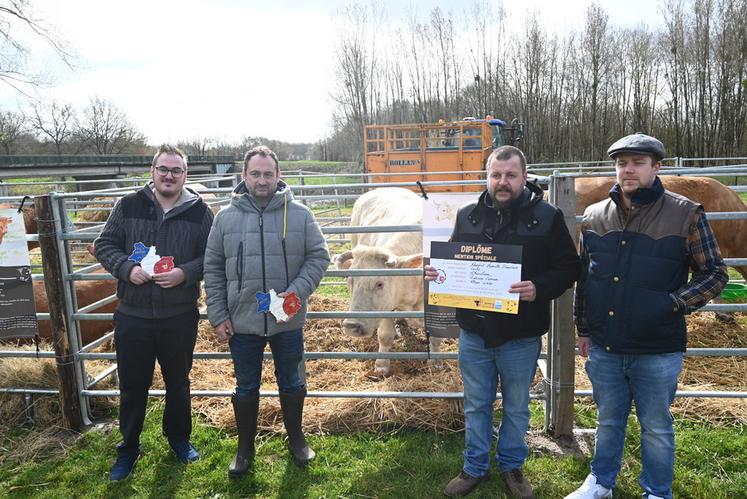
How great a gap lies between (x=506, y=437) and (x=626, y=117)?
31328 mm

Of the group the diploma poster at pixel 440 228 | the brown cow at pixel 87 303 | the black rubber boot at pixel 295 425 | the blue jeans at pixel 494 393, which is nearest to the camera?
the blue jeans at pixel 494 393

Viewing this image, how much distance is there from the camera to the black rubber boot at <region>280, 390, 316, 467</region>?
341 centimetres

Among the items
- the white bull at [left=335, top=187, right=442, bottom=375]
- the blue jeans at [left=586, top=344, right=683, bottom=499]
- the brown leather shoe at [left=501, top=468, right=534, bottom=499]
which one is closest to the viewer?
the blue jeans at [left=586, top=344, right=683, bottom=499]

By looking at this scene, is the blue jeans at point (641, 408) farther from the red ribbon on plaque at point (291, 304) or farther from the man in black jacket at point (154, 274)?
the man in black jacket at point (154, 274)

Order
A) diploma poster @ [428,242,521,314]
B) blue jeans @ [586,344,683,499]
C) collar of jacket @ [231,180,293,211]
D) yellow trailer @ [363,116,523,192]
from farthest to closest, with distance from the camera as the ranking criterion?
1. yellow trailer @ [363,116,523,192]
2. collar of jacket @ [231,180,293,211]
3. diploma poster @ [428,242,521,314]
4. blue jeans @ [586,344,683,499]

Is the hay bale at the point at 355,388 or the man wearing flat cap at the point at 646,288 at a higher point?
the man wearing flat cap at the point at 646,288

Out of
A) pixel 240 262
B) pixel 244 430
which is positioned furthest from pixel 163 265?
pixel 244 430

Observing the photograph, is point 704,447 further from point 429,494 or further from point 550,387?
point 429,494

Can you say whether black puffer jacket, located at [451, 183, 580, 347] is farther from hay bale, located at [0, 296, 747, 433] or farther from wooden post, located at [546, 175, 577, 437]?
hay bale, located at [0, 296, 747, 433]

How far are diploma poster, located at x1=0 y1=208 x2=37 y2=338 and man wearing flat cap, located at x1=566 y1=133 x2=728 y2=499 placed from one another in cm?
412

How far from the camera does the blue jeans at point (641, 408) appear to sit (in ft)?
8.32

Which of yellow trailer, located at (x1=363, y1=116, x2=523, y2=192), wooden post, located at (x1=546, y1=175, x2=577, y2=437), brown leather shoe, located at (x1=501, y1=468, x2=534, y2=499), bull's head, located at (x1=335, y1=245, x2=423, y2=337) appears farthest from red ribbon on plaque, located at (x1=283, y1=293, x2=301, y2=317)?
yellow trailer, located at (x1=363, y1=116, x2=523, y2=192)

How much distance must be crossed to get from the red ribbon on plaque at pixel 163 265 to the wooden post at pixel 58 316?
4.36 ft

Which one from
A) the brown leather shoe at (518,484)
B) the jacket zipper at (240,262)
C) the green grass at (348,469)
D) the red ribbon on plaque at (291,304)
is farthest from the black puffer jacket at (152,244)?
the brown leather shoe at (518,484)
